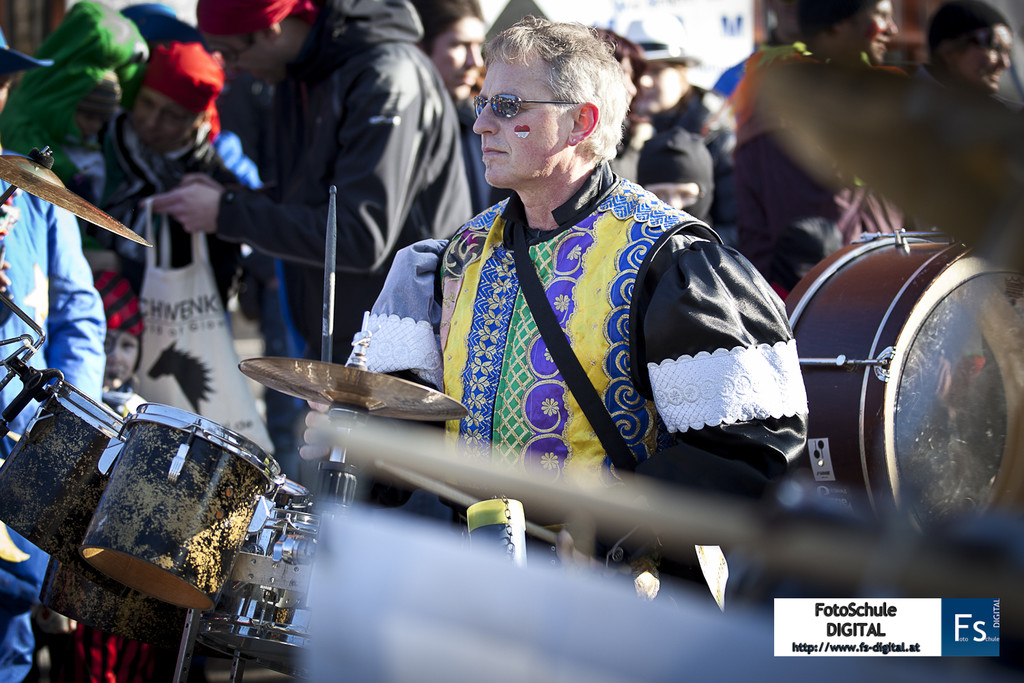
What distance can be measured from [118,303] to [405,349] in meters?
2.13

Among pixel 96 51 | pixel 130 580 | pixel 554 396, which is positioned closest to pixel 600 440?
pixel 554 396

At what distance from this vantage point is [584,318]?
235cm

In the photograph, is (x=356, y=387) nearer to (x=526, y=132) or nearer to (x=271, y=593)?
(x=271, y=593)

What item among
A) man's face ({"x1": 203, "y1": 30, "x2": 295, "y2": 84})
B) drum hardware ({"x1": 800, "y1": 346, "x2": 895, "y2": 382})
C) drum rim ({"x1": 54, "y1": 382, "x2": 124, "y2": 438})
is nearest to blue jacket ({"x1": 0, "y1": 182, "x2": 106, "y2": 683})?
drum rim ({"x1": 54, "y1": 382, "x2": 124, "y2": 438})

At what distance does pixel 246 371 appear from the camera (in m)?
2.25

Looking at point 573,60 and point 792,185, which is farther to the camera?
point 792,185

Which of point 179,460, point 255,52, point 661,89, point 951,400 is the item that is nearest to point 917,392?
point 951,400

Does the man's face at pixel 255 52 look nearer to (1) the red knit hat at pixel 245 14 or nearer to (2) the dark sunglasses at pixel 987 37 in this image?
(1) the red knit hat at pixel 245 14

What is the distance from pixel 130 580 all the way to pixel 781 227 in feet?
8.94

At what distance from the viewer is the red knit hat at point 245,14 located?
3996 mm

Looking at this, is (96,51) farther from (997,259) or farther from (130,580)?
(997,259)

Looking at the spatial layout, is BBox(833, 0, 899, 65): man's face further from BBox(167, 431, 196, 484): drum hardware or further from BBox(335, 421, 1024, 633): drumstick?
BBox(335, 421, 1024, 633): drumstick

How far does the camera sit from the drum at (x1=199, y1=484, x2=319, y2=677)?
2.42 m

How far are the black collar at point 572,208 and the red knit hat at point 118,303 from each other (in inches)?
88.2
